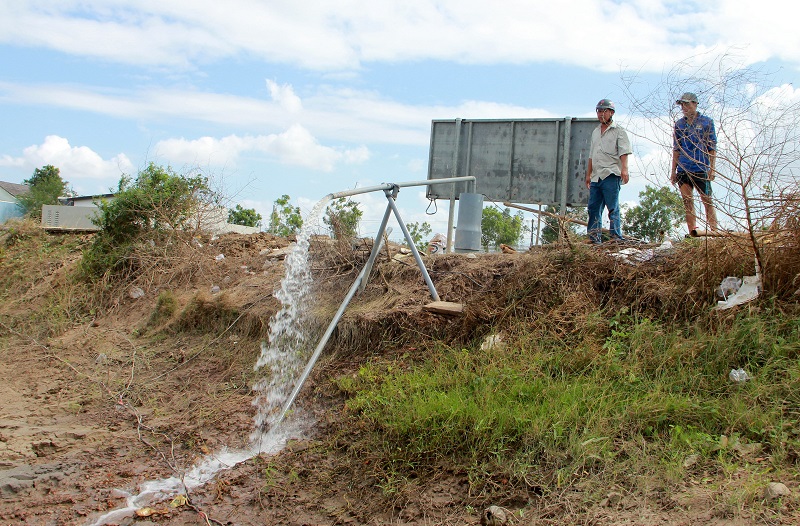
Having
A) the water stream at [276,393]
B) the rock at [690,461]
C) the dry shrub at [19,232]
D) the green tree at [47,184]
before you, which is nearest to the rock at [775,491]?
the rock at [690,461]

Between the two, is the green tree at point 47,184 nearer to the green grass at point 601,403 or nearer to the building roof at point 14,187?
the building roof at point 14,187

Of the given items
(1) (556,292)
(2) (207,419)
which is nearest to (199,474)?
(2) (207,419)

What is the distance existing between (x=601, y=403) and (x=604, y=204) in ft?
9.13

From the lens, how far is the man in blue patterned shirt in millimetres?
4590

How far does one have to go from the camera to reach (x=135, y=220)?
9203mm

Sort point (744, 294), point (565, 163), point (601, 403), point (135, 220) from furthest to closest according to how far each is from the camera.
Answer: point (135, 220) < point (565, 163) < point (744, 294) < point (601, 403)

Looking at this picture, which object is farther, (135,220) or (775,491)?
(135,220)

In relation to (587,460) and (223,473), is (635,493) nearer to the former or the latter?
(587,460)

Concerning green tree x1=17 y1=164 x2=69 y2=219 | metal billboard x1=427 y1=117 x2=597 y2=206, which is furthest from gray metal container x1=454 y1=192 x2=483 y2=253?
green tree x1=17 y1=164 x2=69 y2=219

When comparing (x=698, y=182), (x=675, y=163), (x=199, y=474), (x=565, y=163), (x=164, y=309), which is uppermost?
(x=565, y=163)

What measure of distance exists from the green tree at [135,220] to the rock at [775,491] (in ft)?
26.3

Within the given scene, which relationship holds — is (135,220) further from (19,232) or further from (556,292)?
(556,292)

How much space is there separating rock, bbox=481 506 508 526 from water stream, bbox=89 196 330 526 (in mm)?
1725

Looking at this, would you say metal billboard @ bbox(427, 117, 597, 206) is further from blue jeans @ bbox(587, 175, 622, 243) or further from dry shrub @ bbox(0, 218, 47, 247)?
dry shrub @ bbox(0, 218, 47, 247)
